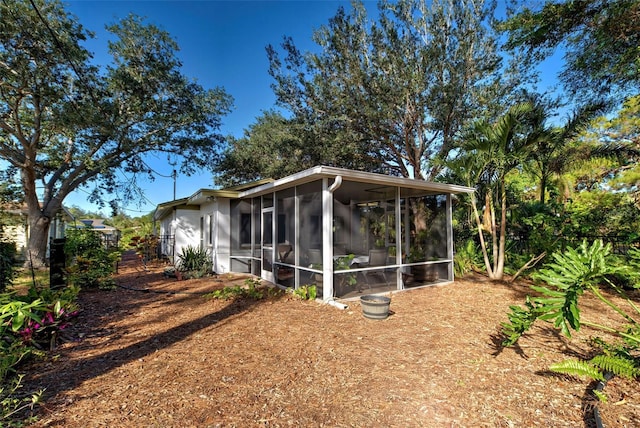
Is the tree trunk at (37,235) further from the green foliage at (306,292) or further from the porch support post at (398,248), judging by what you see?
the porch support post at (398,248)

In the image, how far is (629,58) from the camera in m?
6.28

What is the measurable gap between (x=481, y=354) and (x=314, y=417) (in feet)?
7.38

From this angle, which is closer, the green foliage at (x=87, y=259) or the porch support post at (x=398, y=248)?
the porch support post at (x=398, y=248)

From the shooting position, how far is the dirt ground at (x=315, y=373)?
241cm

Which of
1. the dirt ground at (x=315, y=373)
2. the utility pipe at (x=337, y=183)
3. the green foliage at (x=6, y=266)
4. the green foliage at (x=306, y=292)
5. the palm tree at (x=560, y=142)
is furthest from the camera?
the palm tree at (x=560, y=142)

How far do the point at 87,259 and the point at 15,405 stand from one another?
569 centimetres

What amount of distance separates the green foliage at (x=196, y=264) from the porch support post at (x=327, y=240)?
5.17 m

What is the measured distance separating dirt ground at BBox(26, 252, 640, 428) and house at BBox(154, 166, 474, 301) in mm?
1252

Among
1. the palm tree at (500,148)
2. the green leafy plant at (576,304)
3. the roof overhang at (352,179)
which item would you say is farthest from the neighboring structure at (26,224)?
the green leafy plant at (576,304)

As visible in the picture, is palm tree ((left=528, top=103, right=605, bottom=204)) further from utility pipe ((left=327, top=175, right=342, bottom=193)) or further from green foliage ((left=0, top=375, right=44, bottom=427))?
green foliage ((left=0, top=375, right=44, bottom=427))

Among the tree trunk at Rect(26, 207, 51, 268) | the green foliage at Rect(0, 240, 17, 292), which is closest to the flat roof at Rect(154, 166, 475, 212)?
the green foliage at Rect(0, 240, 17, 292)

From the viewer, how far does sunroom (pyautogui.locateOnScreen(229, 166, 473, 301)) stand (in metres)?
5.91

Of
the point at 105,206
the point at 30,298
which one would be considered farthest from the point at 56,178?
the point at 30,298

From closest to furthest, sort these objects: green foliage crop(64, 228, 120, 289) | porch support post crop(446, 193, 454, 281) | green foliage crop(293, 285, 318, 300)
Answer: green foliage crop(293, 285, 318, 300)
green foliage crop(64, 228, 120, 289)
porch support post crop(446, 193, 454, 281)
